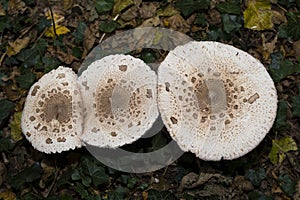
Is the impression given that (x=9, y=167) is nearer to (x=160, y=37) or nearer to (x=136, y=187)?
(x=136, y=187)

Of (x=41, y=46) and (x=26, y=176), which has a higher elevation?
(x=41, y=46)

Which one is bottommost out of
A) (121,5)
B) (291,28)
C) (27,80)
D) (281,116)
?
(281,116)

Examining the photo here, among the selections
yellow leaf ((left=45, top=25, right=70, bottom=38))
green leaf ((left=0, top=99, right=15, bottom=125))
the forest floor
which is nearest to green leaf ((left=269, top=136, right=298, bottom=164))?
the forest floor

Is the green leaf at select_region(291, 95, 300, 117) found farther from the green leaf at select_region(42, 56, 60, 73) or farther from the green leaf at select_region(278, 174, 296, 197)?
the green leaf at select_region(42, 56, 60, 73)

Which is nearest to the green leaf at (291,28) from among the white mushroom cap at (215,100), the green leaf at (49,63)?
the white mushroom cap at (215,100)

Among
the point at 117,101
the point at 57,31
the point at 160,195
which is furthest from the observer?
the point at 57,31

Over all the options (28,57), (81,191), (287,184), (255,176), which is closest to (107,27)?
(28,57)

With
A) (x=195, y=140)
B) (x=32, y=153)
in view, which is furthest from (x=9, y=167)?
(x=195, y=140)

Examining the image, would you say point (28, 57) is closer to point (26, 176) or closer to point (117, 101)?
point (26, 176)
